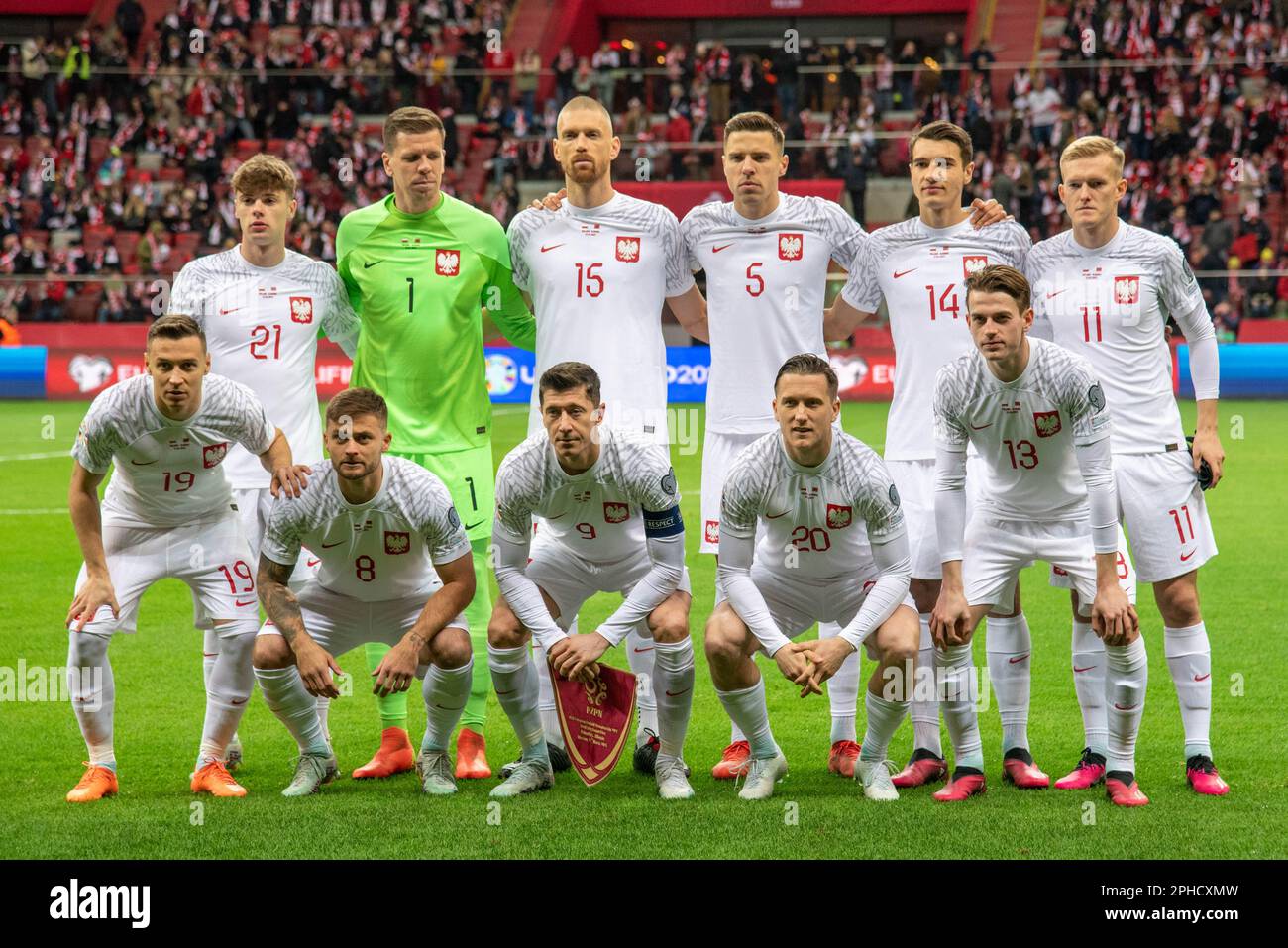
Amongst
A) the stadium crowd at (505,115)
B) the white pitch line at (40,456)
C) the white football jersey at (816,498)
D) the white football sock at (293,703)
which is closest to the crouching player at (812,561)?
the white football jersey at (816,498)

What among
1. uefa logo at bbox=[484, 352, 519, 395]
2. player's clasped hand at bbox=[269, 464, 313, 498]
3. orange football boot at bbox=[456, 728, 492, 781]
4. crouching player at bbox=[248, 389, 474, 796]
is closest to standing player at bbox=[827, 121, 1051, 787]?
orange football boot at bbox=[456, 728, 492, 781]

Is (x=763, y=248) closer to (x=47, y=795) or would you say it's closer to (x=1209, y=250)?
(x=47, y=795)

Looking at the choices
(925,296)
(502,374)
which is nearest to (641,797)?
(925,296)

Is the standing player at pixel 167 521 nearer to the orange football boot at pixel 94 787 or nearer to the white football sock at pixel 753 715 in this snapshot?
the orange football boot at pixel 94 787

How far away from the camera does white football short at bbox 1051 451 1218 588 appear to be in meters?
6.00

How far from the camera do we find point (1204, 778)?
19.4 feet

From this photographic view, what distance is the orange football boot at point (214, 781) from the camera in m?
6.03

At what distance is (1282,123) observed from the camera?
2697cm

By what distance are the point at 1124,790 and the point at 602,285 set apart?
291cm

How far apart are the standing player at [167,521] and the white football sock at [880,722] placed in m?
2.34

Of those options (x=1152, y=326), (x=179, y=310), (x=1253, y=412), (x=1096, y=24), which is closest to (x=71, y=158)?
(x=1096, y=24)

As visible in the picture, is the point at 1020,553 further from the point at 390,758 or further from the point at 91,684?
the point at 91,684

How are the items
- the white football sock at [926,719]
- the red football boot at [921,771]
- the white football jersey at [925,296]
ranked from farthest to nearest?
the white football jersey at [925,296] < the white football sock at [926,719] < the red football boot at [921,771]

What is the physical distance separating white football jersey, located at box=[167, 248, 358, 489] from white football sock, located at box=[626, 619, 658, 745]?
1.60 m
